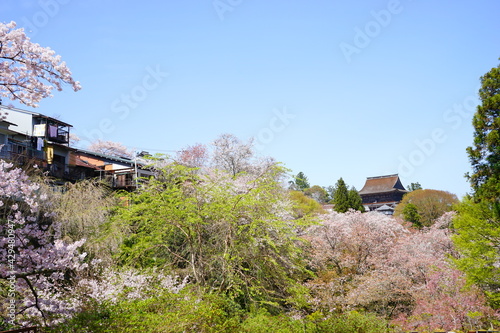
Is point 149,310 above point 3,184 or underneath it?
underneath

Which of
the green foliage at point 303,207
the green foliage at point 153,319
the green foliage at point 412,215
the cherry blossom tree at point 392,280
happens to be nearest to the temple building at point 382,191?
the green foliage at point 412,215

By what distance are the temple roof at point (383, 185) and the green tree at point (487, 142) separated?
36699mm

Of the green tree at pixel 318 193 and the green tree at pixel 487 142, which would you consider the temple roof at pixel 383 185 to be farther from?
the green tree at pixel 487 142

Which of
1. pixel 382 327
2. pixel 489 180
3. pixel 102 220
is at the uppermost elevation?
pixel 489 180

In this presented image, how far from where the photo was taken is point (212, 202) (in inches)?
391

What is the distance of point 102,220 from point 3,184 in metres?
6.49

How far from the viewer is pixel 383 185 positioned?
159 feet

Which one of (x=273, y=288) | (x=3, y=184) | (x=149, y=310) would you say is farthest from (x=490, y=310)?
(x=3, y=184)

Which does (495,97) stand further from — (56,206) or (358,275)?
(56,206)

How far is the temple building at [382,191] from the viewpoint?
4750 cm

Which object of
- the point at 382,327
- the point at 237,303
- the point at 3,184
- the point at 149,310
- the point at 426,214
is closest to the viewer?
the point at 3,184

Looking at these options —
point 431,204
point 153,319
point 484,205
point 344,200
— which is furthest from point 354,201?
point 153,319

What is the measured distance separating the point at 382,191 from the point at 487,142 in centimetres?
3734

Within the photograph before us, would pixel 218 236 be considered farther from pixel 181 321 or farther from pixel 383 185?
pixel 383 185
